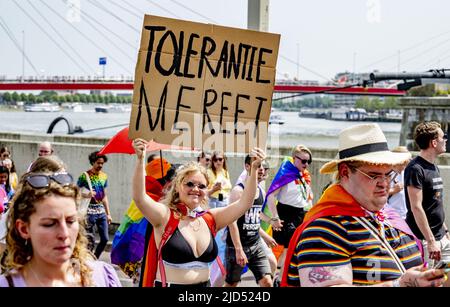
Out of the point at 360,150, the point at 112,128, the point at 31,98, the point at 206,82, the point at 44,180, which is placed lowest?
the point at 44,180

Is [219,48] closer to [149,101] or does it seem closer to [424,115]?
[149,101]

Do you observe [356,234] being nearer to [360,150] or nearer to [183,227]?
[360,150]

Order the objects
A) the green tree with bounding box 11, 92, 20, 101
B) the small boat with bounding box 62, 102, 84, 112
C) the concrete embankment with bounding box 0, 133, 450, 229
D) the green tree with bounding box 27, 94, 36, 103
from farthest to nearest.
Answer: the small boat with bounding box 62, 102, 84, 112 < the green tree with bounding box 27, 94, 36, 103 < the green tree with bounding box 11, 92, 20, 101 < the concrete embankment with bounding box 0, 133, 450, 229

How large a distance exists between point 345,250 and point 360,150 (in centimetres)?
53

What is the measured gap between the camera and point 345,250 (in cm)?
310

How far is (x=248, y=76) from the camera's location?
17.0 feet

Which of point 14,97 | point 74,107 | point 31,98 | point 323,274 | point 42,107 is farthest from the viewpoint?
point 74,107

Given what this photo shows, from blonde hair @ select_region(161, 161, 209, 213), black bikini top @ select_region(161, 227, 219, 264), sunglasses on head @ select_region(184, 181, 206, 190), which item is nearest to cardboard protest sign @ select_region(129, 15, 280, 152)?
blonde hair @ select_region(161, 161, 209, 213)

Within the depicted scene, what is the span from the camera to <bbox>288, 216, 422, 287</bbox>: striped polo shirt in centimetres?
308

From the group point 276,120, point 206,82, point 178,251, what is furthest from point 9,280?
point 276,120

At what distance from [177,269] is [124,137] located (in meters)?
2.96

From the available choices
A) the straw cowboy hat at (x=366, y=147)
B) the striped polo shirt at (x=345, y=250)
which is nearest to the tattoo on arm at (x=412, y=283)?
the striped polo shirt at (x=345, y=250)

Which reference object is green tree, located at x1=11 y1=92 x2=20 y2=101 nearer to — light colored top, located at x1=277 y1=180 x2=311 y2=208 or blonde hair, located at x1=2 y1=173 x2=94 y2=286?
light colored top, located at x1=277 y1=180 x2=311 y2=208

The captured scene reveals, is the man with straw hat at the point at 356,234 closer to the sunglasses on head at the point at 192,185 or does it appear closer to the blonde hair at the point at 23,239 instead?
the blonde hair at the point at 23,239
